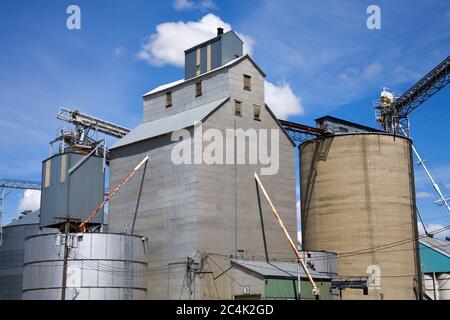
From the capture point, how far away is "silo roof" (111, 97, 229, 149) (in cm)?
4984

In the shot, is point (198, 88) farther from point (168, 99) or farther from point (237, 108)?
point (237, 108)

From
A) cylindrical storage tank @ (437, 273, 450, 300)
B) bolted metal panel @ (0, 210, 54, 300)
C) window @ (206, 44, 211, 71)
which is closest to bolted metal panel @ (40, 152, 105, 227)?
window @ (206, 44, 211, 71)

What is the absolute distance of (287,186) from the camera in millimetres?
54625

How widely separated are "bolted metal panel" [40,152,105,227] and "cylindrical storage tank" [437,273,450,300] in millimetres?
40876

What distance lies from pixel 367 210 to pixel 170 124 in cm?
2109

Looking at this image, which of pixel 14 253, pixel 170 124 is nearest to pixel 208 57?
pixel 170 124

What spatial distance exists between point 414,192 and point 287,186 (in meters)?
15.6

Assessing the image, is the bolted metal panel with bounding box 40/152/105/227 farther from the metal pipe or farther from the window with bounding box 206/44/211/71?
the metal pipe

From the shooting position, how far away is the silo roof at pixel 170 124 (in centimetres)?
4984

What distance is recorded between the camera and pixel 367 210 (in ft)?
189

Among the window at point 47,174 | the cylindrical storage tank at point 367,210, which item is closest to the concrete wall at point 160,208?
the window at point 47,174

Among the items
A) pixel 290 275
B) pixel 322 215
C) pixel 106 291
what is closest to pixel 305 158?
pixel 322 215

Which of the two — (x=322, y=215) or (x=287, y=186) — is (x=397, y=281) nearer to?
(x=322, y=215)

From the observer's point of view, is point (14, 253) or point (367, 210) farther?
point (14, 253)
